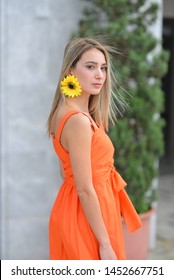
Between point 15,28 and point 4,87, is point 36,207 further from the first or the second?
point 15,28

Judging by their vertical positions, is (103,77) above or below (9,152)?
above

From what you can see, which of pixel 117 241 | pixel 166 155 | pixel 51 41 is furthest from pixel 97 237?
pixel 166 155

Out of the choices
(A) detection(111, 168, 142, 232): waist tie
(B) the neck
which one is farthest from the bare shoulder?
(A) detection(111, 168, 142, 232): waist tie

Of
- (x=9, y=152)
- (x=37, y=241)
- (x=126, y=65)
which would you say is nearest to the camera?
(x=126, y=65)

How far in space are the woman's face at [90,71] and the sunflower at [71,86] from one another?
0.03 metres

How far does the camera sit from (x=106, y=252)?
6.23ft

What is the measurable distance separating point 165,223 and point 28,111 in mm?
2329

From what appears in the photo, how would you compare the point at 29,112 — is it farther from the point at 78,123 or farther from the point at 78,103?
the point at 78,123

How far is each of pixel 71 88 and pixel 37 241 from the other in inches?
96.4

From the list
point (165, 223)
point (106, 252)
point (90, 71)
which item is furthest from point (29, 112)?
point (165, 223)

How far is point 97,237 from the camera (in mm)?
1889

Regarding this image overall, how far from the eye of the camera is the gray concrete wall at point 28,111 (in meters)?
3.69

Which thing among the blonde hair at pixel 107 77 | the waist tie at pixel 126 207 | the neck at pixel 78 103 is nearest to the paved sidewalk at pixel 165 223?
the waist tie at pixel 126 207

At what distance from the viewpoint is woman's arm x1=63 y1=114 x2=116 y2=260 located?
1.82m
